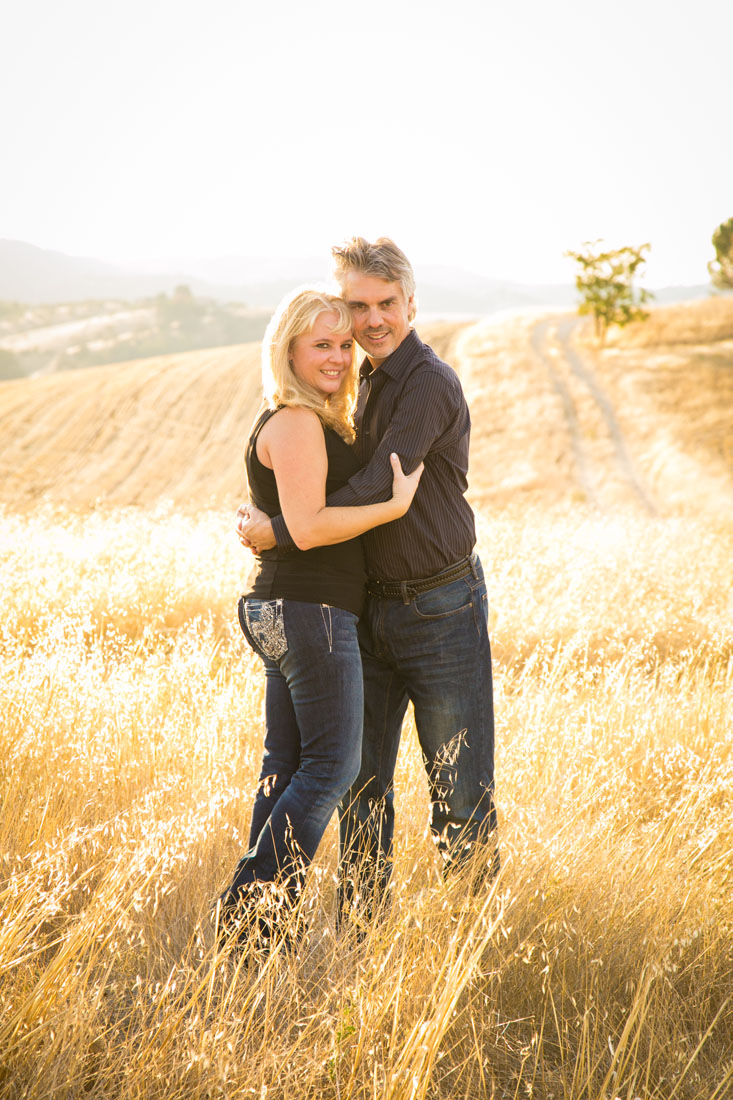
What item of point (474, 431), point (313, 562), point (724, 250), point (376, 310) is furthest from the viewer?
point (724, 250)

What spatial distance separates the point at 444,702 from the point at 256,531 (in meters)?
0.93

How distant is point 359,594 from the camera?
2695mm

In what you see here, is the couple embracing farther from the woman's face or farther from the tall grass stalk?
the tall grass stalk

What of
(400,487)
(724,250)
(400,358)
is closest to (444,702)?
(400,487)

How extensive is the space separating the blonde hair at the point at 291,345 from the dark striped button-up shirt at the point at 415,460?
0.68 ft

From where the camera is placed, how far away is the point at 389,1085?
1754 millimetres

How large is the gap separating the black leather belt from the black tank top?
101 millimetres

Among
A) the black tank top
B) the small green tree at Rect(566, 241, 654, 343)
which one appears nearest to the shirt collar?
the black tank top

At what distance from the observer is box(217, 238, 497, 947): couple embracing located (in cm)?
251

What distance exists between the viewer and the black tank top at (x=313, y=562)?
259 cm

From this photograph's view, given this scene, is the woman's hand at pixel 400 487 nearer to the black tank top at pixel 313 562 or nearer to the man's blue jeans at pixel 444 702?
the black tank top at pixel 313 562

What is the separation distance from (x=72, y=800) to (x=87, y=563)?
5330 millimetres

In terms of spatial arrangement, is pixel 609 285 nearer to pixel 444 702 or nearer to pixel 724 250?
pixel 724 250

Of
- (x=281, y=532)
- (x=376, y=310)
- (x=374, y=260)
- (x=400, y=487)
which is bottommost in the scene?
(x=281, y=532)
